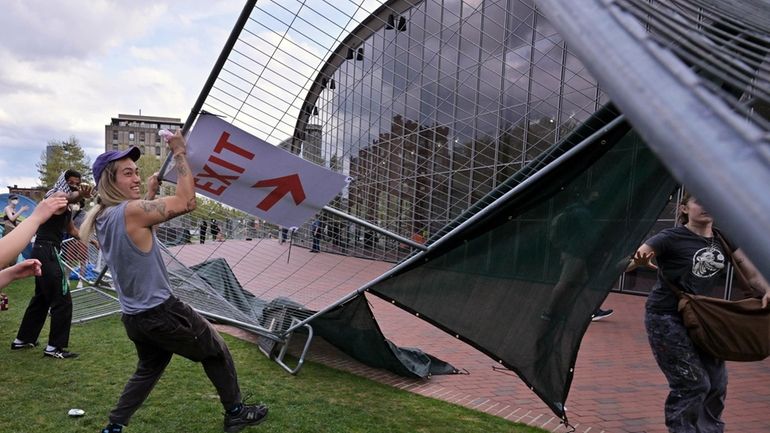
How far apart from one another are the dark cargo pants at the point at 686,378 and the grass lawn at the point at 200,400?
1129 mm

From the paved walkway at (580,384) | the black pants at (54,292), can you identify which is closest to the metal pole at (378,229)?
the paved walkway at (580,384)

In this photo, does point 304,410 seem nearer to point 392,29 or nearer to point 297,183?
point 297,183

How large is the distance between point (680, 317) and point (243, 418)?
107 inches

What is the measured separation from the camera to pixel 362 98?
468 cm

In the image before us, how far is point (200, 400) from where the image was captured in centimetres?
405

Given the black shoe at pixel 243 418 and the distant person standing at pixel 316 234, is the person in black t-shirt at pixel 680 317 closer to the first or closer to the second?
the distant person standing at pixel 316 234

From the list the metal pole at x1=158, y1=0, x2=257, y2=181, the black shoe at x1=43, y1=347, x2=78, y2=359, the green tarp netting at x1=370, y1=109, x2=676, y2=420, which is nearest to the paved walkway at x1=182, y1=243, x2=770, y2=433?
the green tarp netting at x1=370, y1=109, x2=676, y2=420

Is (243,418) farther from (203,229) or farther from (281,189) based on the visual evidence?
(203,229)

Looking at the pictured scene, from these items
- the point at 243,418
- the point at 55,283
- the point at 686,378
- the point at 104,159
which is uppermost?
the point at 104,159

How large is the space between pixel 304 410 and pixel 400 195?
72.5 inches

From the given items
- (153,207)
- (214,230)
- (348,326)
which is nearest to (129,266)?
(153,207)

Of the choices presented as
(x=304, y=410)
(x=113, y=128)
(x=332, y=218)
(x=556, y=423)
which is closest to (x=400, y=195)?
(x=332, y=218)

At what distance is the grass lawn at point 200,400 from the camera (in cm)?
363

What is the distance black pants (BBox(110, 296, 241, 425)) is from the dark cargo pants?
2.61m
